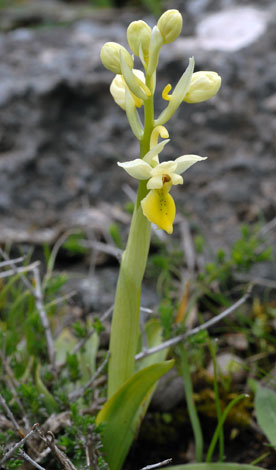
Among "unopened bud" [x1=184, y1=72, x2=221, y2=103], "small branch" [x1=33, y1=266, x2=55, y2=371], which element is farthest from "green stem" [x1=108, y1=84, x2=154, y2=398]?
"small branch" [x1=33, y1=266, x2=55, y2=371]

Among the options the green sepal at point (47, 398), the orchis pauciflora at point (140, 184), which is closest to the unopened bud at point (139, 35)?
the orchis pauciflora at point (140, 184)

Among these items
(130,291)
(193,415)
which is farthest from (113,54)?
(193,415)

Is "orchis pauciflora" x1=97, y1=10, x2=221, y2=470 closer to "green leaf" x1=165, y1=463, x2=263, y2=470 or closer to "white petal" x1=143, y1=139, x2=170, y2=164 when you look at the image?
"white petal" x1=143, y1=139, x2=170, y2=164

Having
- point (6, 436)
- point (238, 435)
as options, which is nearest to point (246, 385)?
point (238, 435)

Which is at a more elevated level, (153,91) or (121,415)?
(153,91)

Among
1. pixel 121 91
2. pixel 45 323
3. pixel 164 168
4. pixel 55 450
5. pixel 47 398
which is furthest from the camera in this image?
pixel 45 323

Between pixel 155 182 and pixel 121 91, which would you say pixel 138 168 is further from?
pixel 121 91
